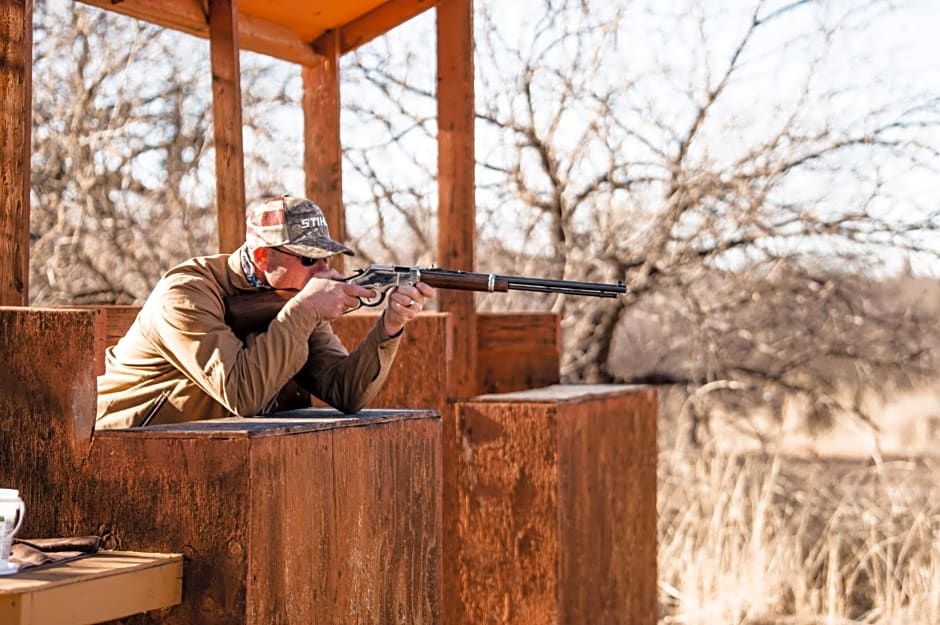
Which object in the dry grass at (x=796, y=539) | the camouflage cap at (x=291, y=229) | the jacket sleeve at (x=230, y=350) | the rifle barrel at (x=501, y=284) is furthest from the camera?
the dry grass at (x=796, y=539)

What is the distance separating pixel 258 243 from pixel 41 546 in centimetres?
143

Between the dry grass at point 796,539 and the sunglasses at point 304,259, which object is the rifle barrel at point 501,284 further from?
the dry grass at point 796,539

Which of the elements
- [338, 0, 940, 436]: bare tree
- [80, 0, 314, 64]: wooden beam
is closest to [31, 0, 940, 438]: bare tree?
[338, 0, 940, 436]: bare tree

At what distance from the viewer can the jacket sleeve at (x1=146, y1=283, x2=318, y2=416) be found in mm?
3951

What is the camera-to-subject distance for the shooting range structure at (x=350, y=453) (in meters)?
3.27

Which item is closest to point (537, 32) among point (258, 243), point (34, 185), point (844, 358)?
point (844, 358)

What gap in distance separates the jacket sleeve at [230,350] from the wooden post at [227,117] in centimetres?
155

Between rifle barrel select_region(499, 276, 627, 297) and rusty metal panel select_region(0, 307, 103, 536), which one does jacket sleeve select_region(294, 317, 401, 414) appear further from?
rusty metal panel select_region(0, 307, 103, 536)

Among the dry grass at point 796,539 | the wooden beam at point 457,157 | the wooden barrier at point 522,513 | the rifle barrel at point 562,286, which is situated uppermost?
the wooden beam at point 457,157

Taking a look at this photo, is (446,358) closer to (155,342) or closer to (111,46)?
(155,342)

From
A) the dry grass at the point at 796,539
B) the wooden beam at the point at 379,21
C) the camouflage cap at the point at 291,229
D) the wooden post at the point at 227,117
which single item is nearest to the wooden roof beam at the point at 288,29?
the wooden beam at the point at 379,21

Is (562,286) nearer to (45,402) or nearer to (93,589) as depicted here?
(45,402)

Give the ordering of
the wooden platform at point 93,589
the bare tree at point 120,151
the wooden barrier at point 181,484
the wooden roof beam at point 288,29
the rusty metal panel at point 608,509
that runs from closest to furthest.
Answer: the wooden platform at point 93,589
the wooden barrier at point 181,484
the rusty metal panel at point 608,509
the wooden roof beam at point 288,29
the bare tree at point 120,151

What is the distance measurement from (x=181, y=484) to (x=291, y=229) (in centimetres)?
126
